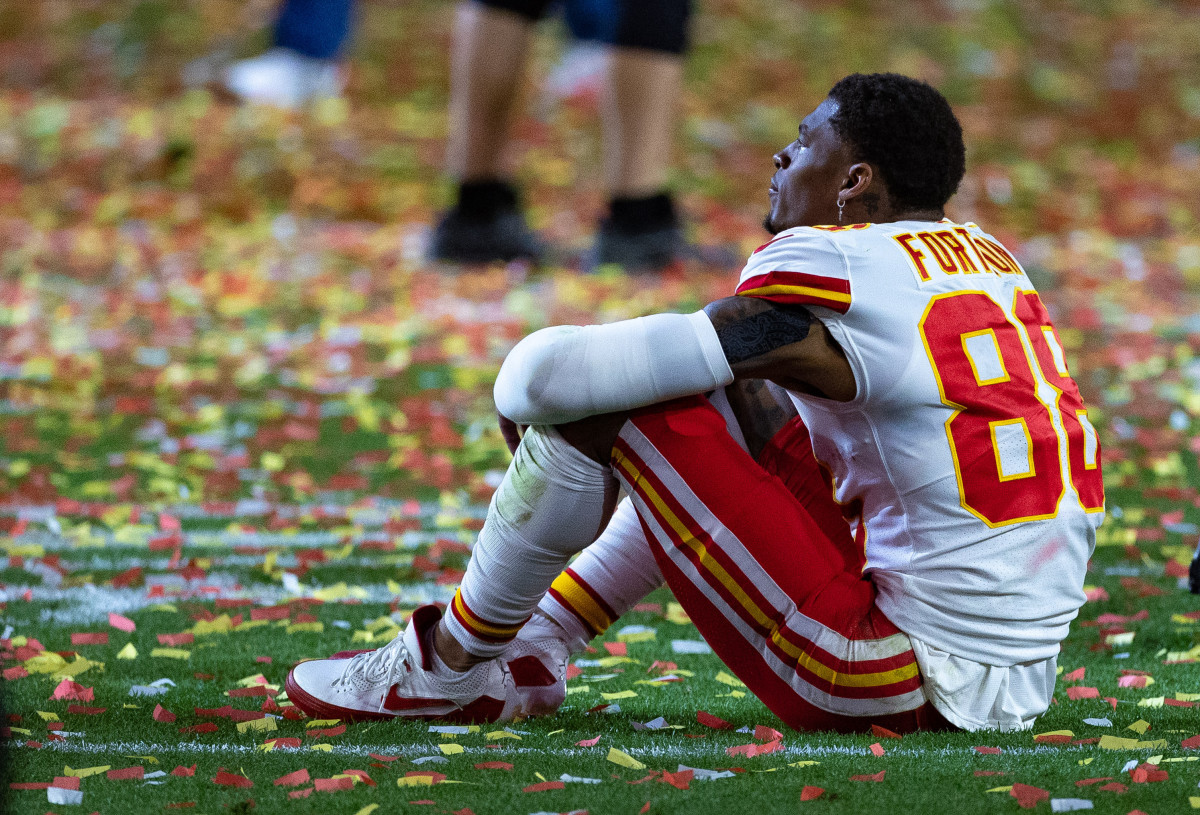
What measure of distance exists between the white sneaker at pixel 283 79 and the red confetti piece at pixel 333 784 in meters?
8.81

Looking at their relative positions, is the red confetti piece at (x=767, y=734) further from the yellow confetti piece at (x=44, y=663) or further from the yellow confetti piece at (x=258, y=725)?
the yellow confetti piece at (x=44, y=663)

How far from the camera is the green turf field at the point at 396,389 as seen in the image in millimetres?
2109

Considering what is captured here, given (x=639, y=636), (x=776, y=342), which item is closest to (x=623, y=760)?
(x=776, y=342)

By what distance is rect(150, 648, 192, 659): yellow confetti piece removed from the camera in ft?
9.41

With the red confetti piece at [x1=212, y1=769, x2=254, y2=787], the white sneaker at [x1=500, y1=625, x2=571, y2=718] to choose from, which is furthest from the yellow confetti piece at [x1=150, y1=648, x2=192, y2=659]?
the red confetti piece at [x1=212, y1=769, x2=254, y2=787]

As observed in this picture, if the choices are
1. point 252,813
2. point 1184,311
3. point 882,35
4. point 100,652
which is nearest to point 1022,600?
point 252,813

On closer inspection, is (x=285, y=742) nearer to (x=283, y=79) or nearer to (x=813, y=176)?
(x=813, y=176)

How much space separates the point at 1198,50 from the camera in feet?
43.7

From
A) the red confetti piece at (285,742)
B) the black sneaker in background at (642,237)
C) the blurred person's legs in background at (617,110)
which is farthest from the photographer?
the black sneaker in background at (642,237)

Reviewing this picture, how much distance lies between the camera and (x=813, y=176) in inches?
91.5

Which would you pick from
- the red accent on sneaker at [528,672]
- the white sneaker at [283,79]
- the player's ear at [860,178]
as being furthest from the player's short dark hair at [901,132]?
the white sneaker at [283,79]

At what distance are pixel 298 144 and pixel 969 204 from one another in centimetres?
429

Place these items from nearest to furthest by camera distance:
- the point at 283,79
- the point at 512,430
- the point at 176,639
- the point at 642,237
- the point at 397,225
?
the point at 512,430
the point at 176,639
the point at 642,237
the point at 397,225
the point at 283,79

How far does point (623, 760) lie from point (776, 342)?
0.62m
